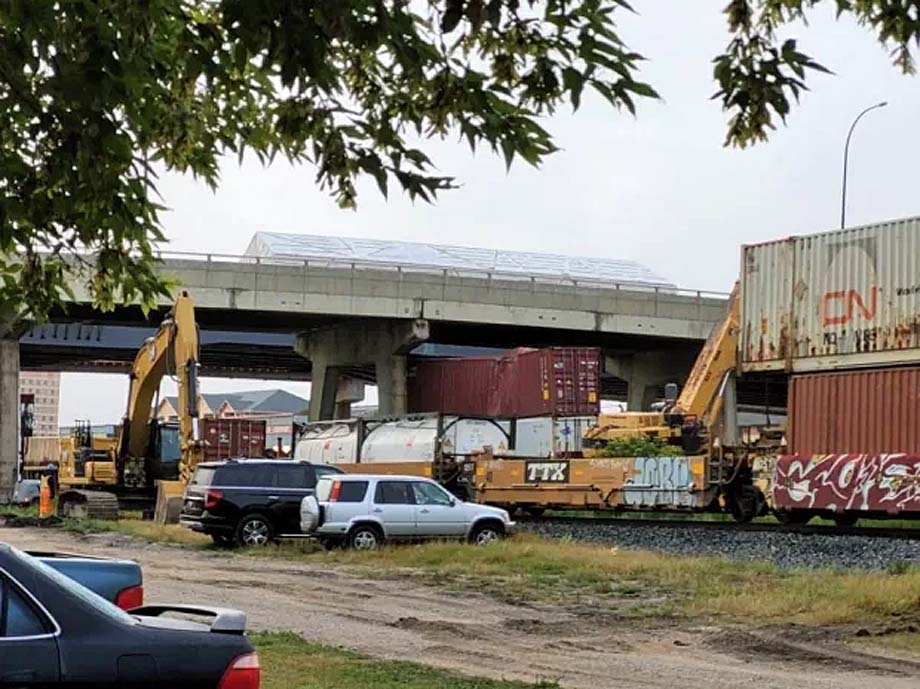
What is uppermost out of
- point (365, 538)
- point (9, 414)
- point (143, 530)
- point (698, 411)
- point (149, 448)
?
point (698, 411)

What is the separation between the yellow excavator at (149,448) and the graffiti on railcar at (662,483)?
32.7 feet

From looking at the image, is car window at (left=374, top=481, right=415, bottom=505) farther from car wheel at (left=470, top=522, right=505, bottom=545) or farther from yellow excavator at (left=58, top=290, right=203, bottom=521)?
yellow excavator at (left=58, top=290, right=203, bottom=521)

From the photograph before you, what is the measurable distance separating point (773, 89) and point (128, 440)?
34.0 m

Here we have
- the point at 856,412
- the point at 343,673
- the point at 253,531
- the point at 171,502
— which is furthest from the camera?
the point at 171,502

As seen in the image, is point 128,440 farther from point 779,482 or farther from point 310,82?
point 310,82

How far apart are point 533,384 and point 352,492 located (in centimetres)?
1652

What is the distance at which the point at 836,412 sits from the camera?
26078 millimetres

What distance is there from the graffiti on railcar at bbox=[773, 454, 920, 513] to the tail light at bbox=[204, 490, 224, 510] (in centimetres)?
1033

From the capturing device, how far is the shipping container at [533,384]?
39031 mm

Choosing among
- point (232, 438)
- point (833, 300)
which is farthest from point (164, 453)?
point (833, 300)

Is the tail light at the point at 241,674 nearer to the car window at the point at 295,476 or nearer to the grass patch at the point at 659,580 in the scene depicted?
Answer: the grass patch at the point at 659,580

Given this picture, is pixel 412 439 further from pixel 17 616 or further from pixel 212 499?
pixel 17 616

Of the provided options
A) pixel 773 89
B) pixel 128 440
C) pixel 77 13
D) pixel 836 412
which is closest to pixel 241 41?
pixel 77 13

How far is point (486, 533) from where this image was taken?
82.6 ft
